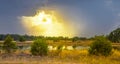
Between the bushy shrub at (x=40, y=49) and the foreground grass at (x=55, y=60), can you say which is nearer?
the foreground grass at (x=55, y=60)

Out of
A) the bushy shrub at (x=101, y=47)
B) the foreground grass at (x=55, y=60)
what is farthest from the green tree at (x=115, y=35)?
the foreground grass at (x=55, y=60)

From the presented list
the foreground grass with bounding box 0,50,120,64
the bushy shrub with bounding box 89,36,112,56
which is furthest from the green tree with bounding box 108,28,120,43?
the foreground grass with bounding box 0,50,120,64

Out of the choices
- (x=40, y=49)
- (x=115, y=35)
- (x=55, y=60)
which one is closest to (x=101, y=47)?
(x=40, y=49)

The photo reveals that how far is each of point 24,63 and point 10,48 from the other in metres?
21.9

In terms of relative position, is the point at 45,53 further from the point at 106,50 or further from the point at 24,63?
the point at 24,63

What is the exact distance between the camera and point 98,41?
39.1m

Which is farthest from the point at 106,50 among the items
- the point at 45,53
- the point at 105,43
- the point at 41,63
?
the point at 41,63

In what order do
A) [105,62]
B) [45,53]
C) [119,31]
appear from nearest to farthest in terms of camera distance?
1. [105,62]
2. [45,53]
3. [119,31]

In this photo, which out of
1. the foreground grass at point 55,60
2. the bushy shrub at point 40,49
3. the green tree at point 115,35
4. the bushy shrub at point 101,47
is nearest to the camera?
the foreground grass at point 55,60

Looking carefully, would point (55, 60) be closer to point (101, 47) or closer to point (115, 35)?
point (101, 47)

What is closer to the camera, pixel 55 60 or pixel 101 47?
pixel 55 60

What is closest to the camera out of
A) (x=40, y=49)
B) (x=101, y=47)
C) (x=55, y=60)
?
(x=55, y=60)

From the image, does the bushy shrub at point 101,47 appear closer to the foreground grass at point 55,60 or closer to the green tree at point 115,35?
the foreground grass at point 55,60

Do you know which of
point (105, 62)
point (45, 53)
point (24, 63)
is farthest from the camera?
point (45, 53)
